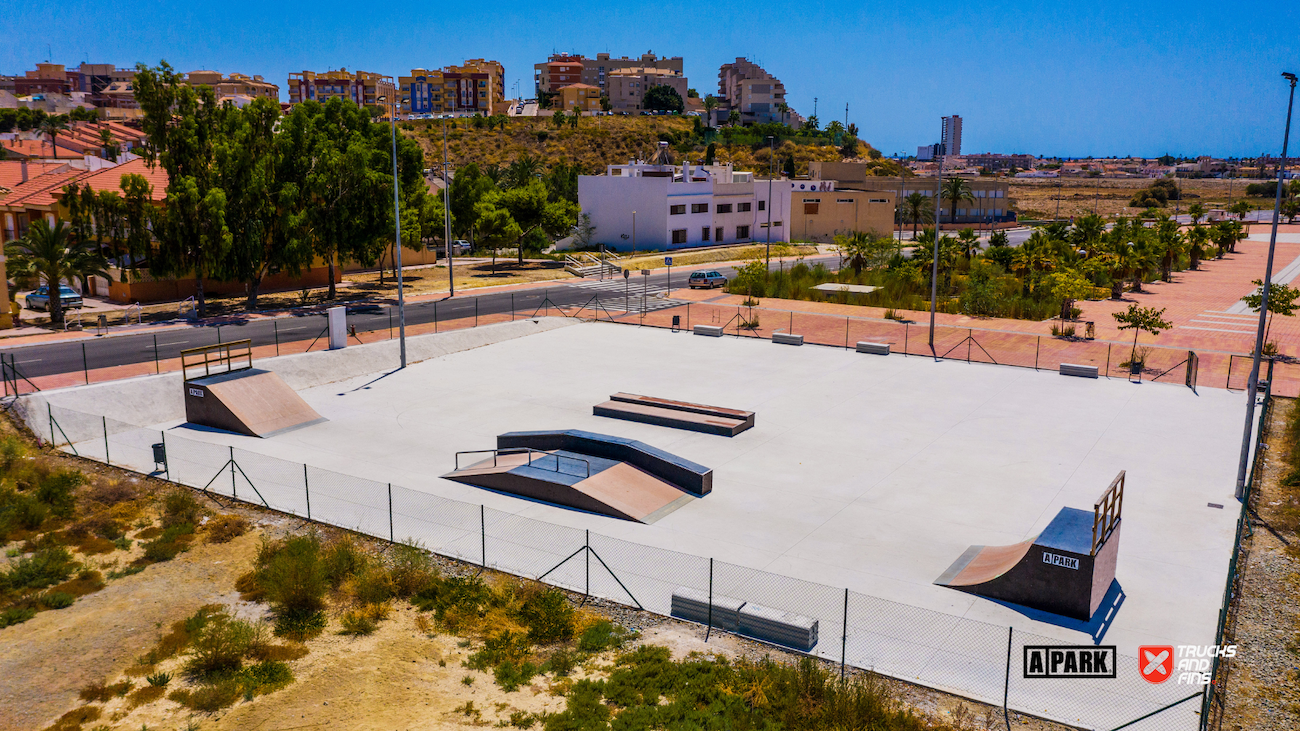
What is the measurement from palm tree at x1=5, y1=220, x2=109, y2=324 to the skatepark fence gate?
17856 mm

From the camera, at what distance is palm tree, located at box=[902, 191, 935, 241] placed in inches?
4114

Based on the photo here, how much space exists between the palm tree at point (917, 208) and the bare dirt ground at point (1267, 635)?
87997 mm

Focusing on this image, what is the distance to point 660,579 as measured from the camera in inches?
658

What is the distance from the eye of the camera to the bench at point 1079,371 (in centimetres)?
3331

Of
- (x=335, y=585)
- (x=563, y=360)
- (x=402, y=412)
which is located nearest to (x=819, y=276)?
(x=563, y=360)

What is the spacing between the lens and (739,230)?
95750 millimetres

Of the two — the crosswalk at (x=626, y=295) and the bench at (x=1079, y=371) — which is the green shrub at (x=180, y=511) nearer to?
the bench at (x=1079, y=371)

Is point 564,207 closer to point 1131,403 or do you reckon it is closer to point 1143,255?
point 1143,255

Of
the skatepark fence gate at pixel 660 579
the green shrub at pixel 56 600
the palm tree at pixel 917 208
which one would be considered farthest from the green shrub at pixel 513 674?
the palm tree at pixel 917 208

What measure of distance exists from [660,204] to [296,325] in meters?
46.4

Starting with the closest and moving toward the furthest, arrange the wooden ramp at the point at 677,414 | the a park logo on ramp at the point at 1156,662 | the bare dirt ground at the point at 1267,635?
the bare dirt ground at the point at 1267,635 → the a park logo on ramp at the point at 1156,662 → the wooden ramp at the point at 677,414

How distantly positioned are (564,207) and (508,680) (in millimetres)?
65008

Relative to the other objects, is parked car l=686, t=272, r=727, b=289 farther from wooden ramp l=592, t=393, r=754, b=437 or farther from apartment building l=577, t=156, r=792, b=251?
wooden ramp l=592, t=393, r=754, b=437

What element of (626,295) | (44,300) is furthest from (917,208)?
(44,300)
